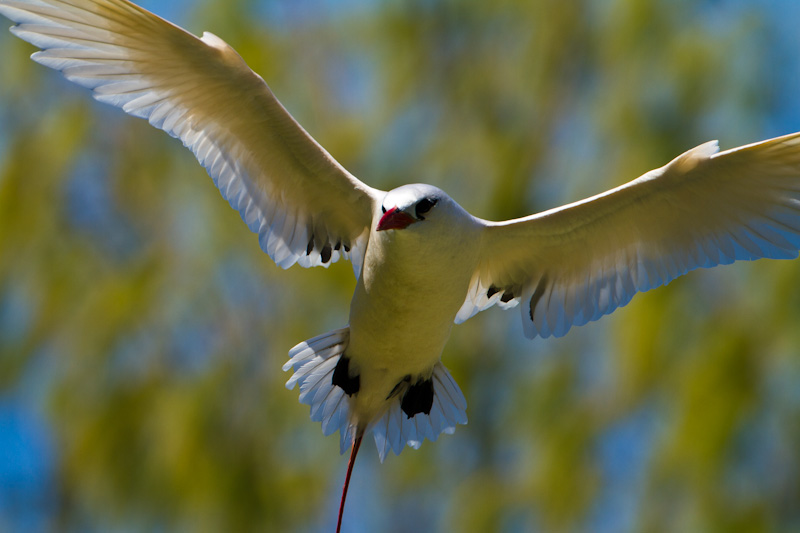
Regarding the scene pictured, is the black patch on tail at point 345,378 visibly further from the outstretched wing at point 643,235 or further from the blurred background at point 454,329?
the blurred background at point 454,329

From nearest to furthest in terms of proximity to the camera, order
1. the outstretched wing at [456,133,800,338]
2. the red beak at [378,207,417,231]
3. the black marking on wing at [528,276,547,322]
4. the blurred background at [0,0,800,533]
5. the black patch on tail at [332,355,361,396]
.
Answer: the red beak at [378,207,417,231], the outstretched wing at [456,133,800,338], the black patch on tail at [332,355,361,396], the black marking on wing at [528,276,547,322], the blurred background at [0,0,800,533]

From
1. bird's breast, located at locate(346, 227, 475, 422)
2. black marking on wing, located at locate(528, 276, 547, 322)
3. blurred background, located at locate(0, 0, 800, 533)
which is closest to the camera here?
bird's breast, located at locate(346, 227, 475, 422)

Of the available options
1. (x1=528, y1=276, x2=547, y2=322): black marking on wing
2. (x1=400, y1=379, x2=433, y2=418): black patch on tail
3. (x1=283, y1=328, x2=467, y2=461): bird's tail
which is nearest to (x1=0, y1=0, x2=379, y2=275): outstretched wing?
(x1=283, y1=328, x2=467, y2=461): bird's tail

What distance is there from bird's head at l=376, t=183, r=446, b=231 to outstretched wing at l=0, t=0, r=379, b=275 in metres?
0.35

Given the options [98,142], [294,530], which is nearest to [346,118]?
[98,142]

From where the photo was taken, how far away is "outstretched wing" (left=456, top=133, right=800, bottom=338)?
2275 millimetres

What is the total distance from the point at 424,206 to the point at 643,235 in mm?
A: 728

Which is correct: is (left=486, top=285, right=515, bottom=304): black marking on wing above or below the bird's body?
above

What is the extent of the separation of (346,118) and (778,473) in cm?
273

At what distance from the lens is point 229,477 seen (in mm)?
4559

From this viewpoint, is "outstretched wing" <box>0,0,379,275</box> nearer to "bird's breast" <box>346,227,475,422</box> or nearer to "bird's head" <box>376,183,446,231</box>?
"bird's breast" <box>346,227,475,422</box>

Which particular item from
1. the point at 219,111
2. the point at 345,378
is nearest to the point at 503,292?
the point at 345,378

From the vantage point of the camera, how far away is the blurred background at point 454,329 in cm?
434

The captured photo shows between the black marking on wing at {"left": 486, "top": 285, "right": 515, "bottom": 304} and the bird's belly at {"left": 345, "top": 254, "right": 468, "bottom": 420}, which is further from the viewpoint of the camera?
the black marking on wing at {"left": 486, "top": 285, "right": 515, "bottom": 304}
